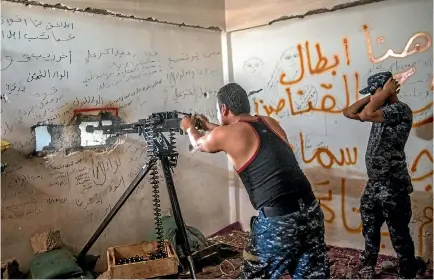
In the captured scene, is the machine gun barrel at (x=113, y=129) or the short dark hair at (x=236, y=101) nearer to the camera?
the short dark hair at (x=236, y=101)

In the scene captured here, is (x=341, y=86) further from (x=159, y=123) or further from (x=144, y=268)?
Result: (x=144, y=268)

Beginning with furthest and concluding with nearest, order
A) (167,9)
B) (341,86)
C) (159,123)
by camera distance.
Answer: (167,9) → (341,86) → (159,123)

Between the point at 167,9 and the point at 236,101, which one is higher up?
the point at 167,9

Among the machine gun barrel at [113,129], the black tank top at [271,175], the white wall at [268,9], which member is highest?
the white wall at [268,9]

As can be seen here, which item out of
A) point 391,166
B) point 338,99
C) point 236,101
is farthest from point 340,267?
point 236,101

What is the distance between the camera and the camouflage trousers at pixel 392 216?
3215 mm

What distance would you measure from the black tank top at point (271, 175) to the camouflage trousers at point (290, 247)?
0.31 feet

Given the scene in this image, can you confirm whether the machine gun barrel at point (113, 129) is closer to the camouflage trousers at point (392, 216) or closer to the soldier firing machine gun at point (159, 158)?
the soldier firing machine gun at point (159, 158)

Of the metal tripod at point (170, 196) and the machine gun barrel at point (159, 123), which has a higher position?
the machine gun barrel at point (159, 123)

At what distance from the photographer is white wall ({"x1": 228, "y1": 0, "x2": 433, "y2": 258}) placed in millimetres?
3699

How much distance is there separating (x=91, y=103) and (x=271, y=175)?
81.2 inches

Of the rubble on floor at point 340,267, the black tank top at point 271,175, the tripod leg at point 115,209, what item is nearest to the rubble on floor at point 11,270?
the tripod leg at point 115,209

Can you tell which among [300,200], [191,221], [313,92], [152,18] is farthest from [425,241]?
[152,18]

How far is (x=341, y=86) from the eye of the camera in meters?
4.09
